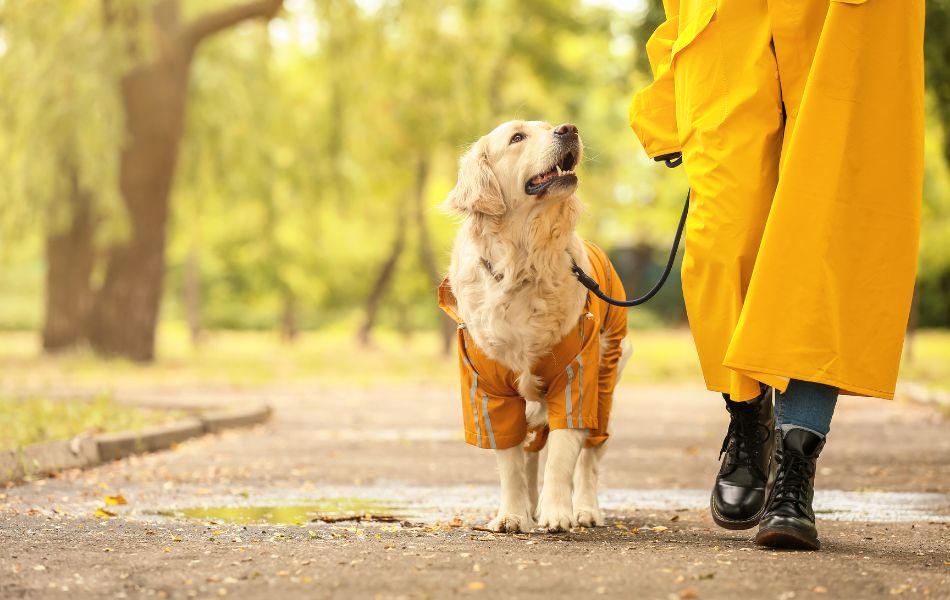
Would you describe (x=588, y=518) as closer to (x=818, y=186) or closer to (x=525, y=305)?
(x=525, y=305)

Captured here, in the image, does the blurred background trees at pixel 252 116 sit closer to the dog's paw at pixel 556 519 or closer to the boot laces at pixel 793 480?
the dog's paw at pixel 556 519

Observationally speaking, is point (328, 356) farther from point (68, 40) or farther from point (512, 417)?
point (512, 417)

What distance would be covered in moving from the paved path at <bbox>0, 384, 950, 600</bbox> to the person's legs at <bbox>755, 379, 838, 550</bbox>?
138mm

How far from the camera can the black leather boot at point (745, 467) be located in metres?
4.47

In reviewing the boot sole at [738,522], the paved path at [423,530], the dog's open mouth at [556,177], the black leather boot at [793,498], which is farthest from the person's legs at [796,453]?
the dog's open mouth at [556,177]

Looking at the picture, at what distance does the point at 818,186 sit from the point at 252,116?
751 inches

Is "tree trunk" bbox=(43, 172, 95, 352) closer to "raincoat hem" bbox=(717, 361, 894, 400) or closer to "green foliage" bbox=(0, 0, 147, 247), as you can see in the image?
"green foliage" bbox=(0, 0, 147, 247)

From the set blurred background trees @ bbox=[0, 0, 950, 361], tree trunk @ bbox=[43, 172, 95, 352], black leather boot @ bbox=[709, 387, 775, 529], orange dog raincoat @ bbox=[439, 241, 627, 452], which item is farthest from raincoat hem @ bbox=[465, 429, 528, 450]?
tree trunk @ bbox=[43, 172, 95, 352]

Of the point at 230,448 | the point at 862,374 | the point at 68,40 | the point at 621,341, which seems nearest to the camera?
the point at 862,374

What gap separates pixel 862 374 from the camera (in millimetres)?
4113

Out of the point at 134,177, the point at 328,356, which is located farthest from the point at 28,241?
the point at 328,356

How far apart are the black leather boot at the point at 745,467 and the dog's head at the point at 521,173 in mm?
1036

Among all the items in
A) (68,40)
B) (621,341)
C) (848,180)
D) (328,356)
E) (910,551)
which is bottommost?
(328,356)

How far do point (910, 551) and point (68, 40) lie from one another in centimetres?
1569
